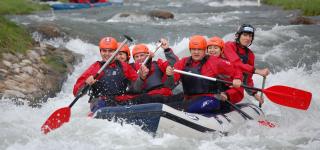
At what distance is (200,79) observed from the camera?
7871 millimetres

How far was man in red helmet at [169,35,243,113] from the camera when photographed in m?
7.77

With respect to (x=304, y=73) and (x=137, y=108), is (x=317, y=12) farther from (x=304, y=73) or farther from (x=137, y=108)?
(x=137, y=108)

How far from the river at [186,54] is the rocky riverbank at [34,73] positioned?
0.78ft

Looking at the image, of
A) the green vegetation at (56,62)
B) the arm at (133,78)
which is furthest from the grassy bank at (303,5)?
the arm at (133,78)

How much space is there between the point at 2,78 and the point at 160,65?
3.48 m

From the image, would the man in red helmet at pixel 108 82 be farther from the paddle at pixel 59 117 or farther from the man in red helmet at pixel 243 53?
the man in red helmet at pixel 243 53

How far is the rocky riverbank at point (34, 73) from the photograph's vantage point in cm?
998

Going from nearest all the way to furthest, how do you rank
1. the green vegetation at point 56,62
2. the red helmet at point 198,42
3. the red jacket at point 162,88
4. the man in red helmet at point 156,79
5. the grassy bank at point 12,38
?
the red helmet at point 198,42, the man in red helmet at point 156,79, the red jacket at point 162,88, the grassy bank at point 12,38, the green vegetation at point 56,62

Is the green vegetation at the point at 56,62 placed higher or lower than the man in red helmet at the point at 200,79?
lower

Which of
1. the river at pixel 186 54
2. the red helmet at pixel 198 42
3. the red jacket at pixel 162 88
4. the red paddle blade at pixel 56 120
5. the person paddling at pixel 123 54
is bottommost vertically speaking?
the river at pixel 186 54

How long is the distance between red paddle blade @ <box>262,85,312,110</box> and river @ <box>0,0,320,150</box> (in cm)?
39

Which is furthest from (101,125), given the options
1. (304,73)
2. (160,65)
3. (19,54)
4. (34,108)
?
(304,73)

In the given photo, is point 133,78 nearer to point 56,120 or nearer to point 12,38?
point 56,120

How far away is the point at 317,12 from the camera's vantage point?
807 inches
